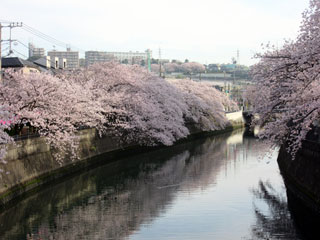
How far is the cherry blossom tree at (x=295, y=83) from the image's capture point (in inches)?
675

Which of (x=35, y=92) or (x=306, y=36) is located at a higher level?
(x=306, y=36)

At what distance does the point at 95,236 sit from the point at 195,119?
45.6m

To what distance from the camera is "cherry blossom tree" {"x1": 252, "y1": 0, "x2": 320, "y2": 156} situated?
17.1 meters

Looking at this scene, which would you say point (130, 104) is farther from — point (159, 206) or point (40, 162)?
point (159, 206)

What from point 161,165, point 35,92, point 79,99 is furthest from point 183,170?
point 35,92

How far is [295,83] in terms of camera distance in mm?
21172

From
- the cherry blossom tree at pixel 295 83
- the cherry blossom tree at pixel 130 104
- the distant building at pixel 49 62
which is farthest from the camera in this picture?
the distant building at pixel 49 62

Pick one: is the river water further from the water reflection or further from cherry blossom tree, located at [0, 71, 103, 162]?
cherry blossom tree, located at [0, 71, 103, 162]

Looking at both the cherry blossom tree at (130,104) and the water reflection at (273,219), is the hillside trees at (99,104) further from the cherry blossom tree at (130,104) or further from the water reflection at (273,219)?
the water reflection at (273,219)

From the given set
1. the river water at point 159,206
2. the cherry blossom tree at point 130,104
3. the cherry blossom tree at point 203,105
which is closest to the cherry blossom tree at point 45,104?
the river water at point 159,206

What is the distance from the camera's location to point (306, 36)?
1822cm

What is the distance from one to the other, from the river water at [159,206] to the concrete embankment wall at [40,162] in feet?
2.47

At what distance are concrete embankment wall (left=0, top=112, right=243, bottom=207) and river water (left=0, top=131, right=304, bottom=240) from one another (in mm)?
752

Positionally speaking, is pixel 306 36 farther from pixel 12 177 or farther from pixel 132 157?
pixel 132 157
